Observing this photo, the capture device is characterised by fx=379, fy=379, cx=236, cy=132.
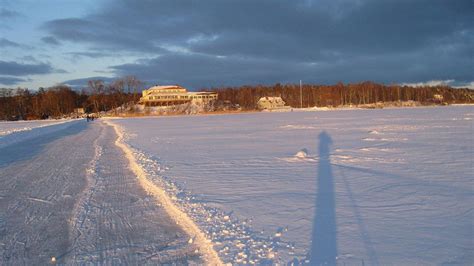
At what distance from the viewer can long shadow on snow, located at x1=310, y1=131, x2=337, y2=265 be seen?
13.9 feet

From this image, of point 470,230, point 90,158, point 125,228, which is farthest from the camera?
point 90,158

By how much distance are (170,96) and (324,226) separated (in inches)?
4578

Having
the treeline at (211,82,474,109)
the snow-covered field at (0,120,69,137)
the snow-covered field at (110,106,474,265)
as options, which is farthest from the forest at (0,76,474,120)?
the snow-covered field at (110,106,474,265)

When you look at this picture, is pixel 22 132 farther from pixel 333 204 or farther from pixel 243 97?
pixel 243 97

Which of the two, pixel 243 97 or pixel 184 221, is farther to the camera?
pixel 243 97

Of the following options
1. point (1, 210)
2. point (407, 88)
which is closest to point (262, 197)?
point (1, 210)

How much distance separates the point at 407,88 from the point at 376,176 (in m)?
148

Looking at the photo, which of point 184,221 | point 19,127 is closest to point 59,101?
point 19,127

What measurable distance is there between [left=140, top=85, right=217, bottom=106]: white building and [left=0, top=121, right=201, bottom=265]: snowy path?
10262 centimetres

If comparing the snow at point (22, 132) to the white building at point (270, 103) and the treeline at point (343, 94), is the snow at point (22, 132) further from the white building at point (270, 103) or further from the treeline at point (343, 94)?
the treeline at point (343, 94)

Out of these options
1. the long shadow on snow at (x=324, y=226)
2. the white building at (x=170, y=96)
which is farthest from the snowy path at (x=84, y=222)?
the white building at (x=170, y=96)

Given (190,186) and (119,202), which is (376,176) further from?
(119,202)

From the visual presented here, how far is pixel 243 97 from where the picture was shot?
422ft

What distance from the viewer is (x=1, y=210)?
272 inches
